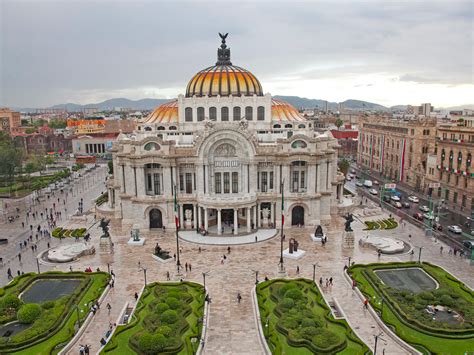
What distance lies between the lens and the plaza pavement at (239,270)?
1412 inches

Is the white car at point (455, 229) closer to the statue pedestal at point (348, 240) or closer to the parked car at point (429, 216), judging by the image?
the parked car at point (429, 216)

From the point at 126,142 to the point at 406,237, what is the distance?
153 feet

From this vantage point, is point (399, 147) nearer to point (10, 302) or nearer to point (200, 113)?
point (200, 113)

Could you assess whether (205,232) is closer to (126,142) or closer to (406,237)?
(126,142)

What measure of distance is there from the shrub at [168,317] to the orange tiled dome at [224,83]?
150ft

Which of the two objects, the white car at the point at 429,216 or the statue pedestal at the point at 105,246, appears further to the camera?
the white car at the point at 429,216

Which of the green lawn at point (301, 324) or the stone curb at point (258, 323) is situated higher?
the green lawn at point (301, 324)

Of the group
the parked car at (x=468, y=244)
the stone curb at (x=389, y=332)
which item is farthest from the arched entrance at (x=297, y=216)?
the stone curb at (x=389, y=332)

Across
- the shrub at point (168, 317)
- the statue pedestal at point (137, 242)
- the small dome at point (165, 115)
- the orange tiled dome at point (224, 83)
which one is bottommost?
the statue pedestal at point (137, 242)

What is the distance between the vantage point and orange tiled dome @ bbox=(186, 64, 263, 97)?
73.5 metres

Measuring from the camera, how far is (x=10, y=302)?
39.1 m

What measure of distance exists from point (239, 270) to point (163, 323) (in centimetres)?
1571

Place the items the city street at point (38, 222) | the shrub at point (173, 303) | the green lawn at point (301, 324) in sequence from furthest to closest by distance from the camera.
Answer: the city street at point (38, 222) → the shrub at point (173, 303) → the green lawn at point (301, 324)

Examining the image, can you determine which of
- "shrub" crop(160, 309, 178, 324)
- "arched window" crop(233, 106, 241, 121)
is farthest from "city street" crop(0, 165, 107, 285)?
"arched window" crop(233, 106, 241, 121)
